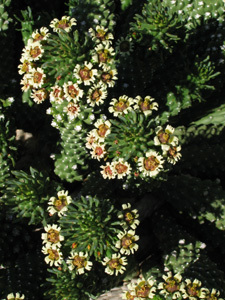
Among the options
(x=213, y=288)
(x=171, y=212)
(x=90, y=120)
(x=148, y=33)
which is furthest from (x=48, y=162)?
(x=213, y=288)

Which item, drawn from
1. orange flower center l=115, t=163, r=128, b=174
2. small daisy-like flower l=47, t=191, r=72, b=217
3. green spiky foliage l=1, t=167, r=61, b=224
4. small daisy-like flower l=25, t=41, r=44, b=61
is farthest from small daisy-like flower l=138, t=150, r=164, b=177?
small daisy-like flower l=25, t=41, r=44, b=61

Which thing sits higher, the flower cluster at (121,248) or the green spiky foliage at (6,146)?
the green spiky foliage at (6,146)

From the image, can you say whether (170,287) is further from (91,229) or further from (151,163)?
(151,163)

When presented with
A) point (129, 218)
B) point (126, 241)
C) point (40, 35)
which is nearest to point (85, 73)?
point (40, 35)

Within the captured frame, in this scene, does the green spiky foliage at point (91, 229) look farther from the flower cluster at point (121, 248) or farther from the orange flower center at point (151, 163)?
the orange flower center at point (151, 163)

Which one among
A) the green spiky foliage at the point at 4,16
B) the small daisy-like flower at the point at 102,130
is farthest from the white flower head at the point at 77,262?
the green spiky foliage at the point at 4,16

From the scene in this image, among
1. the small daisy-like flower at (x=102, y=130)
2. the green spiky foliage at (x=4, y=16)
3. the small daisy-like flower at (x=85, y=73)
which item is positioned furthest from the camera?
the green spiky foliage at (x=4, y=16)

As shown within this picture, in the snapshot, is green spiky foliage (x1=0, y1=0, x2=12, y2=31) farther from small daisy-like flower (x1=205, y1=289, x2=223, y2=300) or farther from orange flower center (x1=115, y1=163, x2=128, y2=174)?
small daisy-like flower (x1=205, y1=289, x2=223, y2=300)
